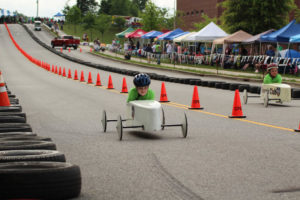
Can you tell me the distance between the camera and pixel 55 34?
331 feet

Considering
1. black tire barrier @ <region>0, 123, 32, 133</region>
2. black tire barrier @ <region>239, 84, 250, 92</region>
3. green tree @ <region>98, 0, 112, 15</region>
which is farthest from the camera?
green tree @ <region>98, 0, 112, 15</region>

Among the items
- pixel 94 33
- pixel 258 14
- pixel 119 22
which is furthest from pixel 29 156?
pixel 119 22

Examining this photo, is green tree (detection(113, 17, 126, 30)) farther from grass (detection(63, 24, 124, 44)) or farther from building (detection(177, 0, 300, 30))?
building (detection(177, 0, 300, 30))

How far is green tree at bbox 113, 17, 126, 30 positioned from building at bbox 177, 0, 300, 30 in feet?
82.8

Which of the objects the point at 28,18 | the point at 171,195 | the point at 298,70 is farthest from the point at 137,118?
the point at 28,18

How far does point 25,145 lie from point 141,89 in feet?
12.1

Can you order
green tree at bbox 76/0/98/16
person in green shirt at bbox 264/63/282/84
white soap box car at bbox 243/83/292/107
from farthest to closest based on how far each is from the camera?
green tree at bbox 76/0/98/16
person in green shirt at bbox 264/63/282/84
white soap box car at bbox 243/83/292/107

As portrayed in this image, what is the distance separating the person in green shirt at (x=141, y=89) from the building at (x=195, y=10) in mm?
86812

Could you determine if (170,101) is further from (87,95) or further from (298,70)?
(298,70)

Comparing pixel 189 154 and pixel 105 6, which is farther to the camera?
pixel 105 6

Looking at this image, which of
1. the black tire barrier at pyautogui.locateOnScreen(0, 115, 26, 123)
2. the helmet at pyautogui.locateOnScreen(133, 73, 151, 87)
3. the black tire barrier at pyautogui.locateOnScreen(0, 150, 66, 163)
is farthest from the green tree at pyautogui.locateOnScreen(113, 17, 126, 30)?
the black tire barrier at pyautogui.locateOnScreen(0, 150, 66, 163)

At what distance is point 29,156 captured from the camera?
5.72m

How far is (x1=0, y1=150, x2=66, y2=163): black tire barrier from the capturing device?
5.69m

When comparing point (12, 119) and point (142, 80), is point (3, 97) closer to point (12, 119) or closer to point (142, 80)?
point (12, 119)
